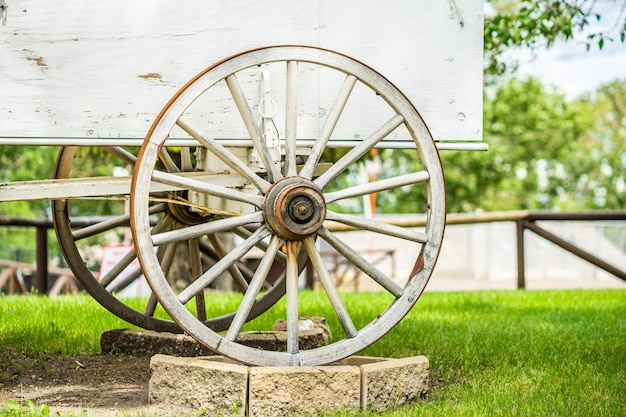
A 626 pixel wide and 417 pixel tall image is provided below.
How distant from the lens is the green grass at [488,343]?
358 centimetres

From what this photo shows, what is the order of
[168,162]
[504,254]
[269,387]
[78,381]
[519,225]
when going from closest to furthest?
[269,387], [78,381], [168,162], [519,225], [504,254]

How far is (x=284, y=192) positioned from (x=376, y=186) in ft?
1.44

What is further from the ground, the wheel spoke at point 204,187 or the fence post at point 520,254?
the wheel spoke at point 204,187

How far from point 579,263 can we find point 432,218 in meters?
21.3

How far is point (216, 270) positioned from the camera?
342 centimetres

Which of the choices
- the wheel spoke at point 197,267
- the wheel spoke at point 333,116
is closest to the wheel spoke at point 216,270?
the wheel spoke at point 333,116

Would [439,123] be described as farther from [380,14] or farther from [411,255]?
[411,255]

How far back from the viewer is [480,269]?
76.6 feet

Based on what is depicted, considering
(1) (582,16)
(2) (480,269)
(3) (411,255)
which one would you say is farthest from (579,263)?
(1) (582,16)

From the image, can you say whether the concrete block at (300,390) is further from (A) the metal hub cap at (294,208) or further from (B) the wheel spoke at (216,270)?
(A) the metal hub cap at (294,208)

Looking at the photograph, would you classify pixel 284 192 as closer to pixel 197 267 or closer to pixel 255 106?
pixel 255 106

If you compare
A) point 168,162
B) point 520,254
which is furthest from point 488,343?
point 520,254

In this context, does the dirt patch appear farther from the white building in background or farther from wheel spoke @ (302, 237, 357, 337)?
the white building in background

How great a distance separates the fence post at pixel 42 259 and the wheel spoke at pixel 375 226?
5536 mm
